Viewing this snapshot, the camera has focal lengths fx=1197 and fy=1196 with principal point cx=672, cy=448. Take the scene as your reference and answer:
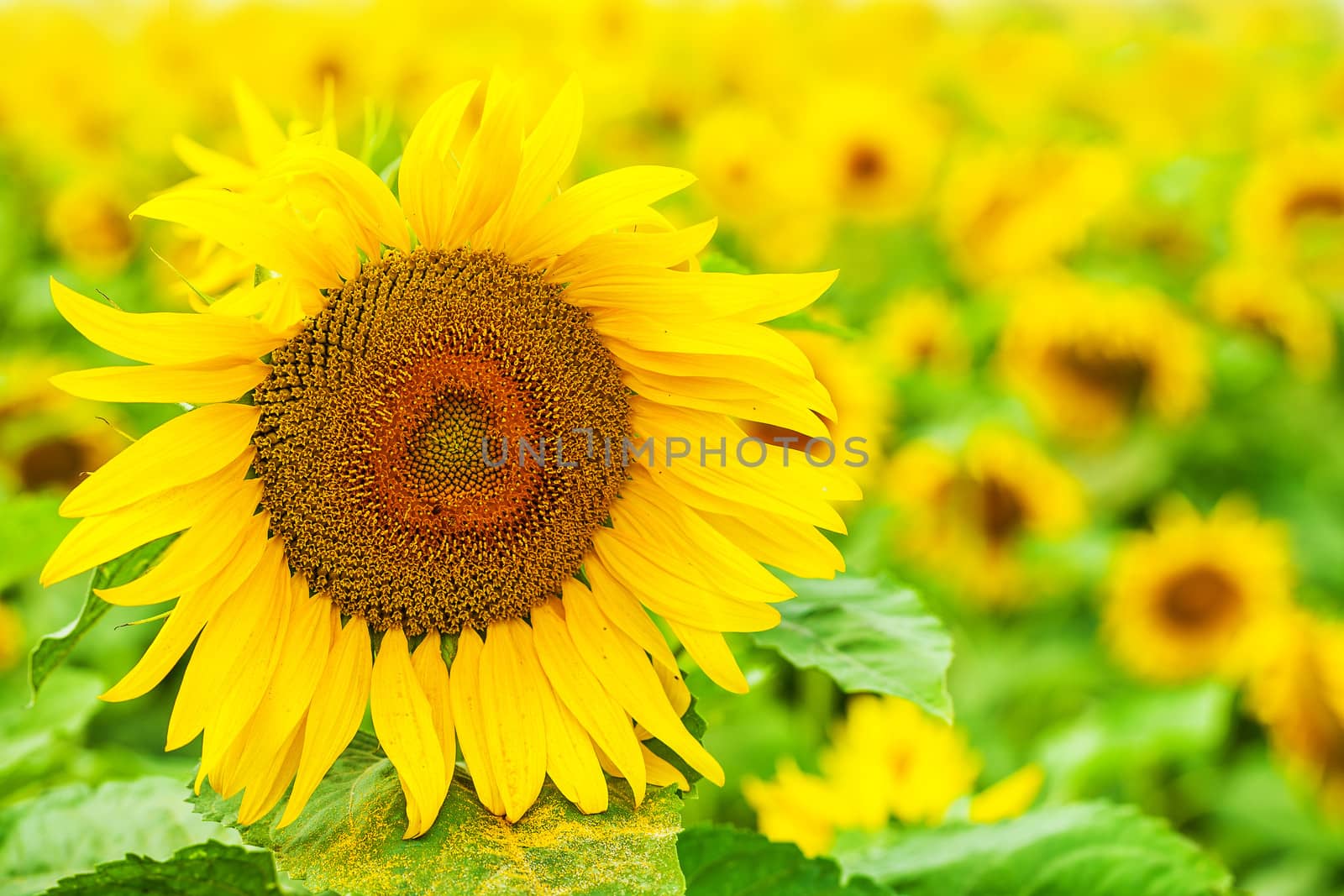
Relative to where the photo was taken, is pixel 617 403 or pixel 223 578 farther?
pixel 617 403

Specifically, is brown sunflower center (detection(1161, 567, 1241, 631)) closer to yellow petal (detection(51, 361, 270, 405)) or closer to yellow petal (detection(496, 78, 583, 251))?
yellow petal (detection(496, 78, 583, 251))

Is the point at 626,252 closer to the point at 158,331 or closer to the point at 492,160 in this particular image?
the point at 492,160

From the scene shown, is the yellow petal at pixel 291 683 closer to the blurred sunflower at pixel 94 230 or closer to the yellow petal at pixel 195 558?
the yellow petal at pixel 195 558

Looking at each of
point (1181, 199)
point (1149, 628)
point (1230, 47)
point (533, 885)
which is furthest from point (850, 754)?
point (1230, 47)

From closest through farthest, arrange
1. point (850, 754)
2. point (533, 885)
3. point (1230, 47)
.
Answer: point (533, 885), point (850, 754), point (1230, 47)

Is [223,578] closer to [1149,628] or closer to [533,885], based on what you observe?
[533,885]

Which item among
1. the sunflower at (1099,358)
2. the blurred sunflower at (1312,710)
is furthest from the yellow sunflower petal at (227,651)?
the sunflower at (1099,358)

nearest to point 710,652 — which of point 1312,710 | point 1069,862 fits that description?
point 1069,862

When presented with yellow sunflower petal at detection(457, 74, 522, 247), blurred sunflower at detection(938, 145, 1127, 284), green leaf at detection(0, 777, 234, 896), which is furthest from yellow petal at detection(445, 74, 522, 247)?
blurred sunflower at detection(938, 145, 1127, 284)
